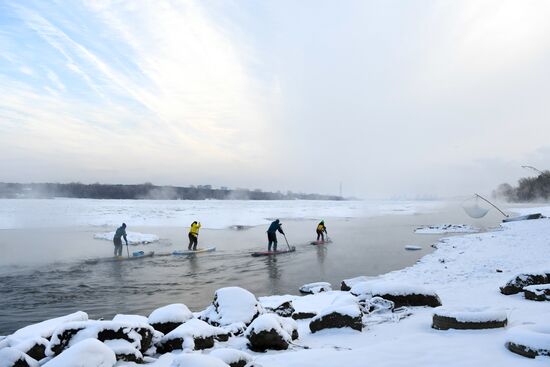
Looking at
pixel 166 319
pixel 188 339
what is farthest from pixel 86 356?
pixel 166 319

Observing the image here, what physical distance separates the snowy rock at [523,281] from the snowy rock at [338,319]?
459cm

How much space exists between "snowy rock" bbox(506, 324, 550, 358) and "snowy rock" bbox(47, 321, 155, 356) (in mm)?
5226

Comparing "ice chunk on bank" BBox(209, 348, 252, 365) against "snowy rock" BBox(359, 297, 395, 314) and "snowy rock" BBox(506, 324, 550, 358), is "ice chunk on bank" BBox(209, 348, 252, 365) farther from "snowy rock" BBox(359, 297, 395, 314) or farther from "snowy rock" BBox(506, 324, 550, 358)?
"snowy rock" BBox(359, 297, 395, 314)

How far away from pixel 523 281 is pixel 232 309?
6.92 m


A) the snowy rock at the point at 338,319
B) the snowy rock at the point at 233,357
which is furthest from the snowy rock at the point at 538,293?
the snowy rock at the point at 233,357

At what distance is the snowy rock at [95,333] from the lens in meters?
6.04

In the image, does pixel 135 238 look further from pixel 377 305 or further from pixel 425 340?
pixel 425 340

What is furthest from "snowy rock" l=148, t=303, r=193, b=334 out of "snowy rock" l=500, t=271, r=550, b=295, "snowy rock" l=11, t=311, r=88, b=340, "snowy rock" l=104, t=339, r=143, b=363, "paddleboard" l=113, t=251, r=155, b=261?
"paddleboard" l=113, t=251, r=155, b=261

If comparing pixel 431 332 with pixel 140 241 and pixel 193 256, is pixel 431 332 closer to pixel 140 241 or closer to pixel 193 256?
pixel 193 256

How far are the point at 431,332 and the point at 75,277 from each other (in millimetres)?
13833

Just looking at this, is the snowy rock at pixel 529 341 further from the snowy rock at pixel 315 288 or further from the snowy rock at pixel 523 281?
the snowy rock at pixel 315 288

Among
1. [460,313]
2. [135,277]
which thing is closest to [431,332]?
[460,313]

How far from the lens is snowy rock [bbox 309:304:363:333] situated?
711cm

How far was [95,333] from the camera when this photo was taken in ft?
20.0
